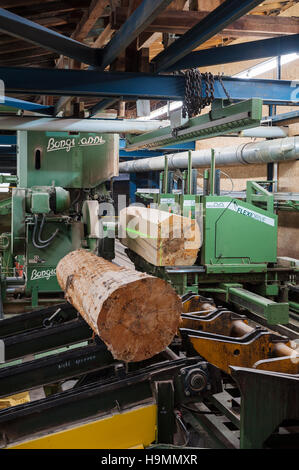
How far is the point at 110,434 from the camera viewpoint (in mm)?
2680

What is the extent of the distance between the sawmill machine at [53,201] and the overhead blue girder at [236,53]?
205cm

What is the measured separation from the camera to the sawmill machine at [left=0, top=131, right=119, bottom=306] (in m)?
5.94

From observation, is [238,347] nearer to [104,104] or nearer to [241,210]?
[104,104]

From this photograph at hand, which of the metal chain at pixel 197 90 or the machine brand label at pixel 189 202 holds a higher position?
the metal chain at pixel 197 90

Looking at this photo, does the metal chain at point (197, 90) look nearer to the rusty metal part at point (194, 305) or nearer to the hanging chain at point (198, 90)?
the hanging chain at point (198, 90)

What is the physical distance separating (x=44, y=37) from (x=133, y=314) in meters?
2.23

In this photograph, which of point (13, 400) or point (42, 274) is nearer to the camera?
point (13, 400)

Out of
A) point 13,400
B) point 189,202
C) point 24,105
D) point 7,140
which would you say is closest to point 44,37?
point 24,105

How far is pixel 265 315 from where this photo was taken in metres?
6.41

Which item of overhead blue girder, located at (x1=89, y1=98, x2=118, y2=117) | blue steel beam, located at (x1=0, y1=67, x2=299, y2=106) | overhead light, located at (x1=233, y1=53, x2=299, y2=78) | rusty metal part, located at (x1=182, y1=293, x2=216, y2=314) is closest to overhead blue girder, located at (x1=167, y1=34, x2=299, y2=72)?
blue steel beam, located at (x1=0, y1=67, x2=299, y2=106)

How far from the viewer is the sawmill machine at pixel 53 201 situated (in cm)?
594

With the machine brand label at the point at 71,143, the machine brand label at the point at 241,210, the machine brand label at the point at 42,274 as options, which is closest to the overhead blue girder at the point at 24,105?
the machine brand label at the point at 71,143

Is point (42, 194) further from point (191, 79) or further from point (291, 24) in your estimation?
point (291, 24)

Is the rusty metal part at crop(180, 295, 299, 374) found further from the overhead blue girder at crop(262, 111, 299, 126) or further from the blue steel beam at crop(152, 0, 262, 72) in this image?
the overhead blue girder at crop(262, 111, 299, 126)
